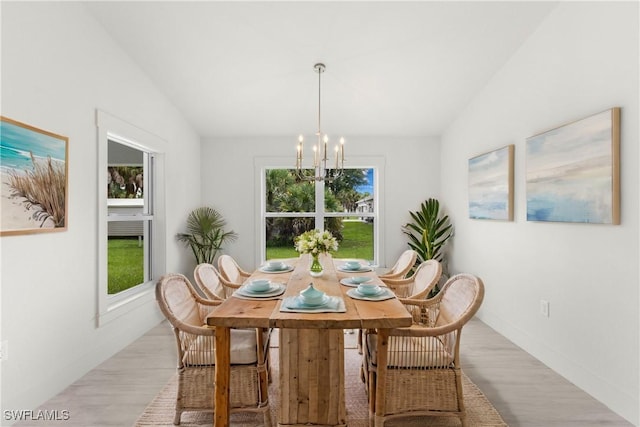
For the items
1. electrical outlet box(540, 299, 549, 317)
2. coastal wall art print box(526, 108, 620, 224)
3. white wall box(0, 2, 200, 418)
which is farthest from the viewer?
electrical outlet box(540, 299, 549, 317)

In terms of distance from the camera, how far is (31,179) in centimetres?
212

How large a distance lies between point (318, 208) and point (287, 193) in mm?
519

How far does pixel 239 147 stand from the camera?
5.03 metres

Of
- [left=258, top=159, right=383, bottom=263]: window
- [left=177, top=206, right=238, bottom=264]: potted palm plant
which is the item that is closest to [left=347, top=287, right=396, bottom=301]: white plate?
[left=177, top=206, right=238, bottom=264]: potted palm plant

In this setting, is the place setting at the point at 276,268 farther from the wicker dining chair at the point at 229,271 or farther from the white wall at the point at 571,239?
the white wall at the point at 571,239

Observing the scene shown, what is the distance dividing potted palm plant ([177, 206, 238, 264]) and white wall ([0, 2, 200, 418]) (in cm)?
132

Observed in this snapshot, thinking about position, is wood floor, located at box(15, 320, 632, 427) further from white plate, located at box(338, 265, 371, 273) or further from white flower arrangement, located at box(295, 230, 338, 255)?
white flower arrangement, located at box(295, 230, 338, 255)

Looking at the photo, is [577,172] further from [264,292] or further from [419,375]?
[264,292]

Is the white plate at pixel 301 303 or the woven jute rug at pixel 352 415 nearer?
the white plate at pixel 301 303

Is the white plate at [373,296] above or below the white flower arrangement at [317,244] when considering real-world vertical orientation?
below

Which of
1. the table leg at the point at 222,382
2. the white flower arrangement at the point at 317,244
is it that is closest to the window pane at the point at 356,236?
the white flower arrangement at the point at 317,244

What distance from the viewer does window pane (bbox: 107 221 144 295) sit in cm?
339

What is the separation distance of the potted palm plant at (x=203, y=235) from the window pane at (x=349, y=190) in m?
1.55

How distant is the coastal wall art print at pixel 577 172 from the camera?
7.12 ft
